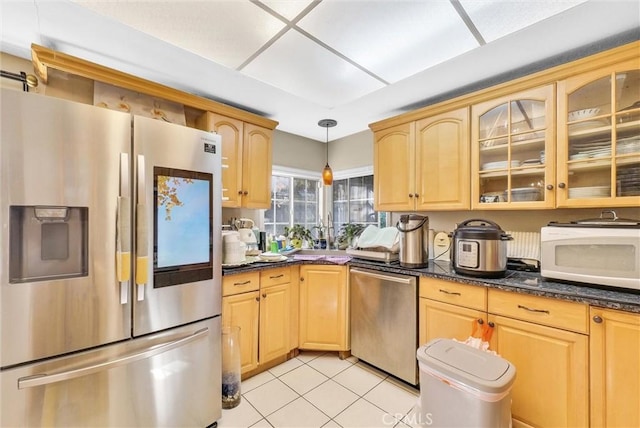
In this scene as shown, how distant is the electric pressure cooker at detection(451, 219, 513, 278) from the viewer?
1.75 m

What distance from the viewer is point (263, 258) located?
238 centimetres

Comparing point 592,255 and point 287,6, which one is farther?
point 592,255

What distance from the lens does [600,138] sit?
5.44 ft

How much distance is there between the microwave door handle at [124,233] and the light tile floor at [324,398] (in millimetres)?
1100

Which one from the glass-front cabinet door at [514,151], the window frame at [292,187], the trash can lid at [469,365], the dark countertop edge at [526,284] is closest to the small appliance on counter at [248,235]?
the dark countertop edge at [526,284]

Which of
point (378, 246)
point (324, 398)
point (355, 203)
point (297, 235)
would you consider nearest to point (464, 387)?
point (324, 398)

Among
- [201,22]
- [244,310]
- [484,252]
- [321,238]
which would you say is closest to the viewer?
[201,22]

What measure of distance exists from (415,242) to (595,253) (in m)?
1.01

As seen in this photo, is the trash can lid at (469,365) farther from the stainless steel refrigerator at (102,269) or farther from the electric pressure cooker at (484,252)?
the stainless steel refrigerator at (102,269)

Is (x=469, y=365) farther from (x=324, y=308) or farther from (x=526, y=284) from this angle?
(x=324, y=308)

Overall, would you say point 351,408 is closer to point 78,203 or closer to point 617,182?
point 78,203

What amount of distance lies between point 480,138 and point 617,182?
0.83m

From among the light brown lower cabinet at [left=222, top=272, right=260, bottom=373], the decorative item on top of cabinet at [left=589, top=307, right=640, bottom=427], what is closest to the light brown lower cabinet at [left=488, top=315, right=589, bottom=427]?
the decorative item on top of cabinet at [left=589, top=307, right=640, bottom=427]

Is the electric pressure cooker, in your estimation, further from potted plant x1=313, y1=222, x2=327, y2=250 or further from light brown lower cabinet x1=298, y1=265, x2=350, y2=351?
potted plant x1=313, y1=222, x2=327, y2=250
